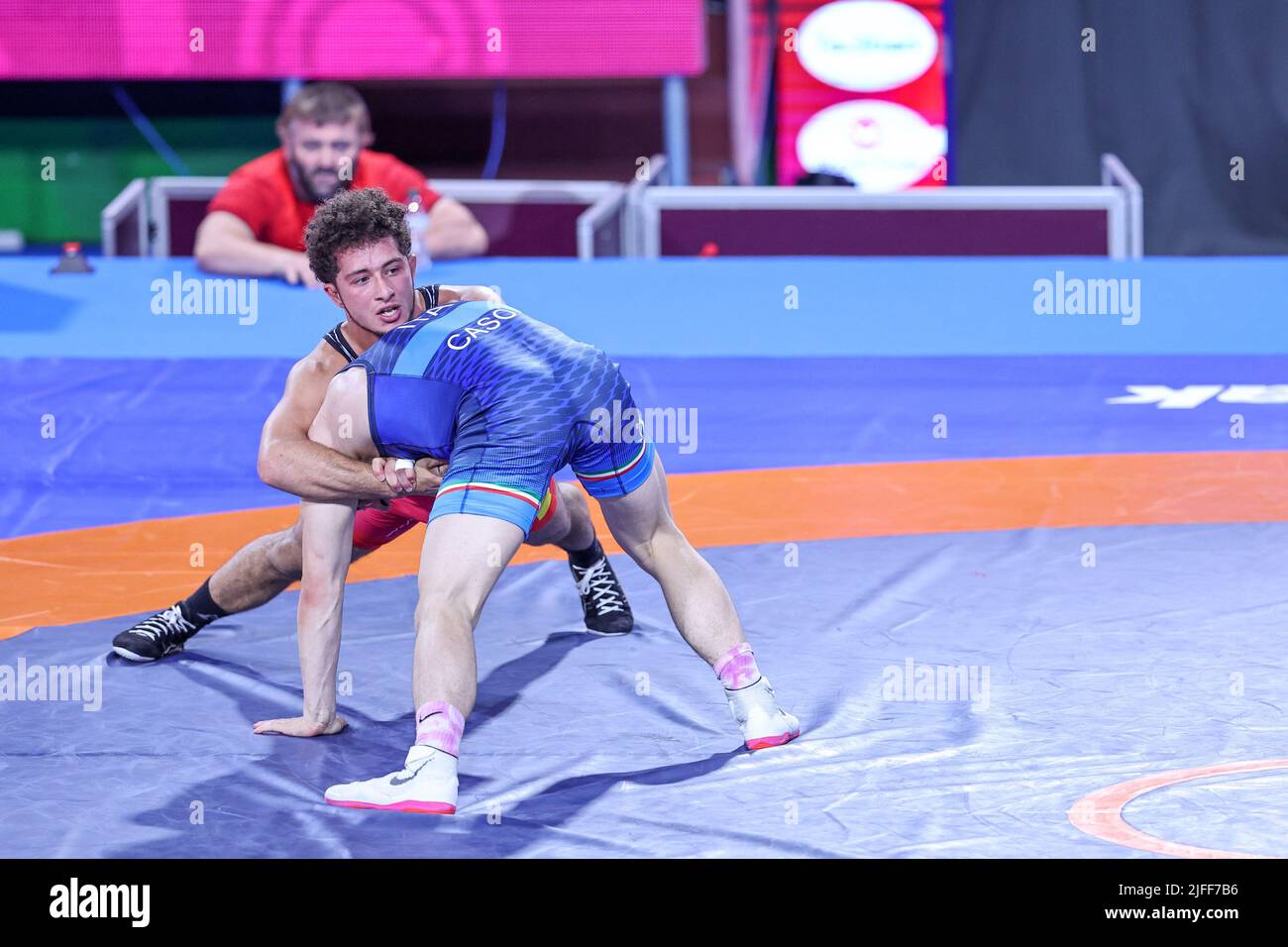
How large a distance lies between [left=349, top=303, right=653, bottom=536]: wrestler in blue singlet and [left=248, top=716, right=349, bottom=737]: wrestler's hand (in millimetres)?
515

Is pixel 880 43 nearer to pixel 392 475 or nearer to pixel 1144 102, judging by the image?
pixel 1144 102

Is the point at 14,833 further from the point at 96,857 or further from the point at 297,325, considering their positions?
the point at 297,325

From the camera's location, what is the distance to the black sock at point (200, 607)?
375 cm

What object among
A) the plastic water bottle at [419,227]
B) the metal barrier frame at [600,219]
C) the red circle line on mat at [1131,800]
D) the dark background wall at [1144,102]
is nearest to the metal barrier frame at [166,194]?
the plastic water bottle at [419,227]

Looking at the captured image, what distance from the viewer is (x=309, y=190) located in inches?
274

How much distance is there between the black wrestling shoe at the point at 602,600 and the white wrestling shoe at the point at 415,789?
117 cm

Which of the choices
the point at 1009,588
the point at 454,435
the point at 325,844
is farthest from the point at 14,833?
the point at 1009,588

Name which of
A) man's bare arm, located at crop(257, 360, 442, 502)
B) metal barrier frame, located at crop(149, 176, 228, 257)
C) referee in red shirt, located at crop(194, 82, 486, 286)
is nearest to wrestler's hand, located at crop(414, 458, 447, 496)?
man's bare arm, located at crop(257, 360, 442, 502)

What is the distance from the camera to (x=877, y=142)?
1112 cm

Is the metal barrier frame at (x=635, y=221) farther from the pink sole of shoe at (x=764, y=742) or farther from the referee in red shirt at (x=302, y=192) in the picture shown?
the pink sole of shoe at (x=764, y=742)

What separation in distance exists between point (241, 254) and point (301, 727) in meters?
4.14

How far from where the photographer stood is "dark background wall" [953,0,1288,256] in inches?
465

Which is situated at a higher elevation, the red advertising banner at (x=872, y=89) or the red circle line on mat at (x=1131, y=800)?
the red advertising banner at (x=872, y=89)
